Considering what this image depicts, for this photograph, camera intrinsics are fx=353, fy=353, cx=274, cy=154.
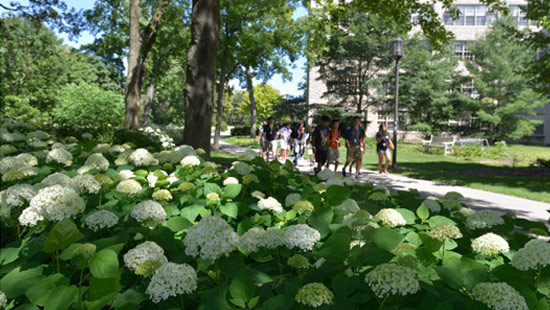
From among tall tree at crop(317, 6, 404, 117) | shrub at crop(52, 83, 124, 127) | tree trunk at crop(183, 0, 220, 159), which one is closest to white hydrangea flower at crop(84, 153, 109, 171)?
tree trunk at crop(183, 0, 220, 159)

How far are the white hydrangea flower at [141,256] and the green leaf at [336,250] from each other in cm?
68

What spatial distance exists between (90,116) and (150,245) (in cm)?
1386

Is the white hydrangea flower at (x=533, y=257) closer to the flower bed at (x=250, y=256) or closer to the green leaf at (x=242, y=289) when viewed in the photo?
the flower bed at (x=250, y=256)

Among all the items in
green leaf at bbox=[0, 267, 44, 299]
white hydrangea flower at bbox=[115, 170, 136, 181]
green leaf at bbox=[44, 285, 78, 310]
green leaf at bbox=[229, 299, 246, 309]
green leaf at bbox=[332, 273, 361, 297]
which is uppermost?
white hydrangea flower at bbox=[115, 170, 136, 181]

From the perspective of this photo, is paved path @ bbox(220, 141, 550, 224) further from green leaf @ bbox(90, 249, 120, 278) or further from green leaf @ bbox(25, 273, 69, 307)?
green leaf @ bbox(25, 273, 69, 307)

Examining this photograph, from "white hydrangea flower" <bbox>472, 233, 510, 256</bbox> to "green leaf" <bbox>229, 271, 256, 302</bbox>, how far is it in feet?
3.64

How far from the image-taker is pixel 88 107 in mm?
13594

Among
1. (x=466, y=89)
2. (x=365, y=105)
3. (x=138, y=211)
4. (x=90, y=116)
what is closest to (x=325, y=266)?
(x=138, y=211)

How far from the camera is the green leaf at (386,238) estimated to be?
1521 mm

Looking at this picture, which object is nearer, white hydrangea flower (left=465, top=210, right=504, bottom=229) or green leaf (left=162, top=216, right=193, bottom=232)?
green leaf (left=162, top=216, right=193, bottom=232)

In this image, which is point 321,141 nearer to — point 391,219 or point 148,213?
point 391,219

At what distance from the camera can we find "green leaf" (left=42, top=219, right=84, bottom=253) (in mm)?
1428

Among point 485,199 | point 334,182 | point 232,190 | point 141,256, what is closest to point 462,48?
point 485,199

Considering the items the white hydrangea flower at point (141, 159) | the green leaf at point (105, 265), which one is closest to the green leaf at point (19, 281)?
the green leaf at point (105, 265)
